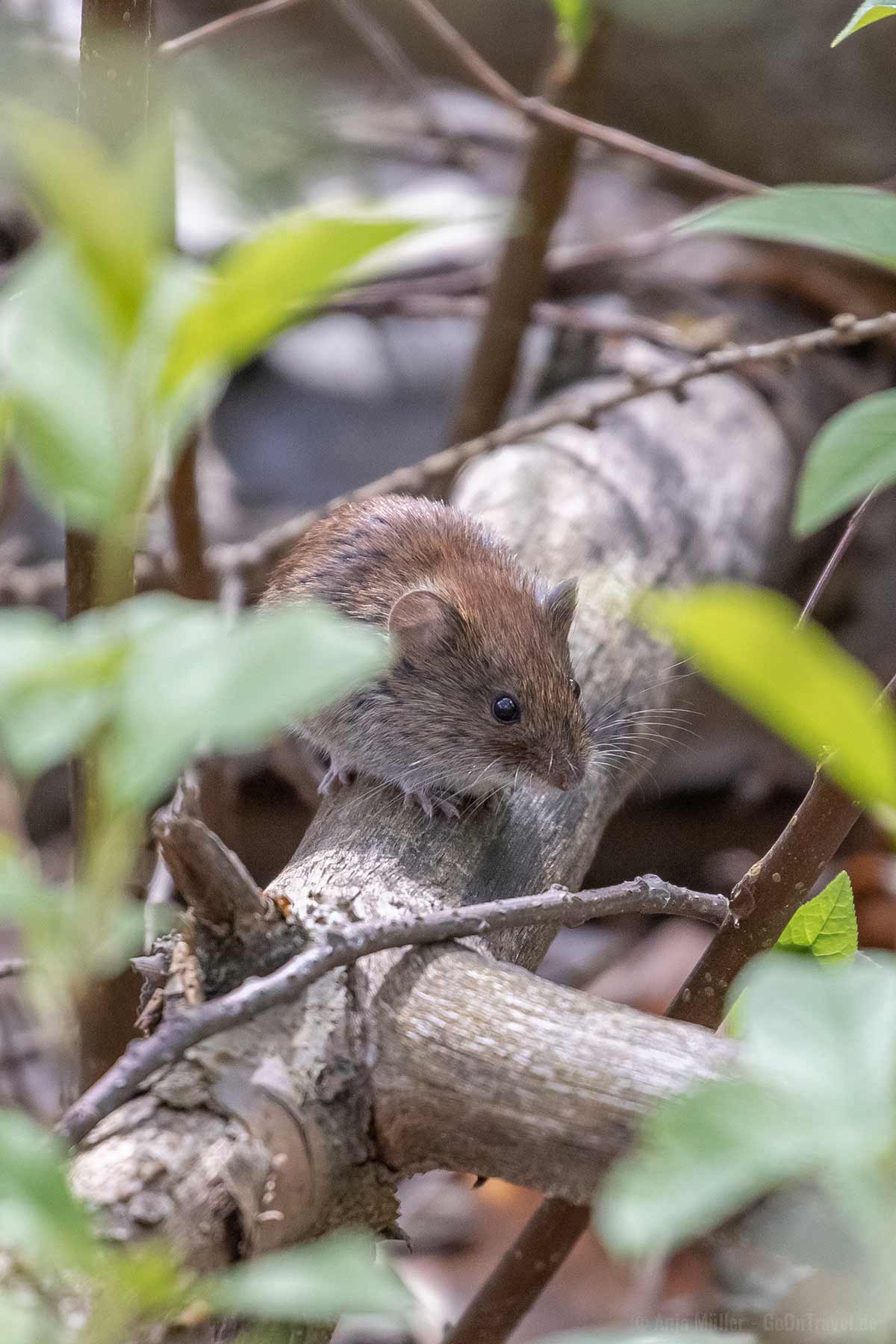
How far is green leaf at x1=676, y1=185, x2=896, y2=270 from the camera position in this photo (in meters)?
0.82

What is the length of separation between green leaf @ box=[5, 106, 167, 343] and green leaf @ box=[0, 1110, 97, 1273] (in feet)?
1.58

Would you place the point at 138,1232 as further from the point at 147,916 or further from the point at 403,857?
the point at 403,857

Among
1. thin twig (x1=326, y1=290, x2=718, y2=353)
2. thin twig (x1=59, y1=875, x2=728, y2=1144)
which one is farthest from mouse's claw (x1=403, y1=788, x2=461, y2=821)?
thin twig (x1=326, y1=290, x2=718, y2=353)

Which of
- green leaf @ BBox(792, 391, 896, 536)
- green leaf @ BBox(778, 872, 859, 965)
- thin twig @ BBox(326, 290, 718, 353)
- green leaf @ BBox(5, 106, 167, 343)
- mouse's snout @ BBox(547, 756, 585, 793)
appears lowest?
mouse's snout @ BBox(547, 756, 585, 793)

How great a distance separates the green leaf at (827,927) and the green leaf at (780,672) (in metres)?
0.96

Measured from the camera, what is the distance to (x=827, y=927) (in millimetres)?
1650

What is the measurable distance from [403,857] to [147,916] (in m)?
0.94

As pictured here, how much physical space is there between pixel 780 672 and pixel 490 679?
Result: 2.94 metres

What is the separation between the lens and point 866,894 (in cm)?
511

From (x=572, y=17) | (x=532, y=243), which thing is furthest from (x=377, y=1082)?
(x=532, y=243)

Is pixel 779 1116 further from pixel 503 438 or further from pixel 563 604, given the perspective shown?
pixel 503 438

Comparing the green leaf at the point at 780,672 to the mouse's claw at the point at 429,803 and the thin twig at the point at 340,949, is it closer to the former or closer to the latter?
the thin twig at the point at 340,949

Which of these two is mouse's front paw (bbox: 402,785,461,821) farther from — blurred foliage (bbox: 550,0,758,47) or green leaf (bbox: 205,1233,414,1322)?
green leaf (bbox: 205,1233,414,1322)

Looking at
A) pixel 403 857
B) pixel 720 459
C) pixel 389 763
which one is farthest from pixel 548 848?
pixel 720 459
